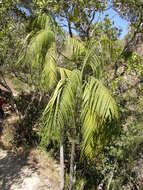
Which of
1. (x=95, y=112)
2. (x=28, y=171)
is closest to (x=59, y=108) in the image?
(x=95, y=112)

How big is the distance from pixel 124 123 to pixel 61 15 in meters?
4.21

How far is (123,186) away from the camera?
7723 mm

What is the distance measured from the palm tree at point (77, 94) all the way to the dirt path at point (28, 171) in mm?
3193

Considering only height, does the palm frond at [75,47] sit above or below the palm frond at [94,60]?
above

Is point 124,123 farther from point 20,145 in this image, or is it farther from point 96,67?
point 20,145

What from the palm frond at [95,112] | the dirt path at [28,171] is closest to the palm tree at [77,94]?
the palm frond at [95,112]

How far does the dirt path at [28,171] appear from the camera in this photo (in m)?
7.66

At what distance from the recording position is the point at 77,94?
443 cm

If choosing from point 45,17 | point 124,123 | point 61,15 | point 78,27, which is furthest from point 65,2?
point 124,123

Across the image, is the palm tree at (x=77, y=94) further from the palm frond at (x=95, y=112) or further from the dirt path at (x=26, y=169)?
the dirt path at (x=26, y=169)

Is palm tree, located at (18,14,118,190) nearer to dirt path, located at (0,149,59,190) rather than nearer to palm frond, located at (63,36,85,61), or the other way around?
palm frond, located at (63,36,85,61)

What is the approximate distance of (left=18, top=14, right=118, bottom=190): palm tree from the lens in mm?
4172

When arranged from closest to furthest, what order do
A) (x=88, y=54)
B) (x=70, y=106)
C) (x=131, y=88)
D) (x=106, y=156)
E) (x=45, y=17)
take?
(x=70, y=106) < (x=88, y=54) < (x=45, y=17) < (x=106, y=156) < (x=131, y=88)

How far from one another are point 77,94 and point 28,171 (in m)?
4.79
